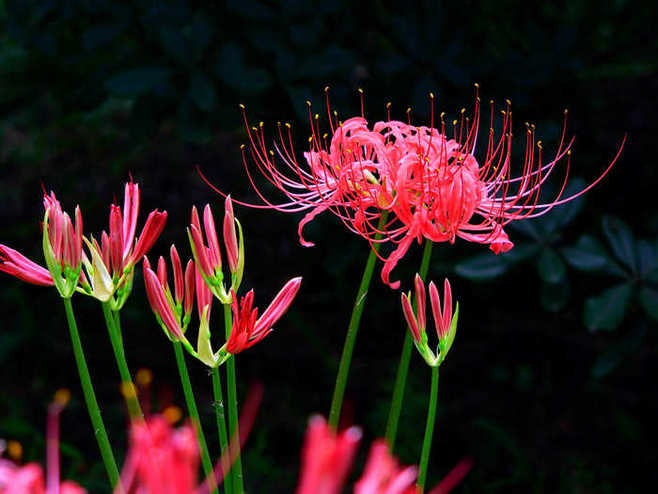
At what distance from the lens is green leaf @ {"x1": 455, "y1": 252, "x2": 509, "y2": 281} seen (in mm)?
1563

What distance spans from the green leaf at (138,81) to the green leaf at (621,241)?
0.93 meters

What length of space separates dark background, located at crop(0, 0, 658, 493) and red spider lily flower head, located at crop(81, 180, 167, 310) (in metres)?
0.99

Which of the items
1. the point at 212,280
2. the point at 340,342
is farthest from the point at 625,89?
the point at 212,280

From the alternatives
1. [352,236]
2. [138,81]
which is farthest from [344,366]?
[352,236]

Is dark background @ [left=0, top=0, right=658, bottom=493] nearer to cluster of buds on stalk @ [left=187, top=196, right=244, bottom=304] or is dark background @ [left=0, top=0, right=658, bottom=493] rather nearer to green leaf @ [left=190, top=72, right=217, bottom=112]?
green leaf @ [left=190, top=72, right=217, bottom=112]

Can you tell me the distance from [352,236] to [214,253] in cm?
128

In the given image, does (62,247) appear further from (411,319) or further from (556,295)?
(556,295)

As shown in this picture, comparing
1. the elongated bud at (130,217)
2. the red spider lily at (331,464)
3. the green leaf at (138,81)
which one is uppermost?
the green leaf at (138,81)

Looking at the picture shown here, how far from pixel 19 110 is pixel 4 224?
0.48 metres

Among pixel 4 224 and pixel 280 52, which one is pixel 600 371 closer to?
pixel 280 52

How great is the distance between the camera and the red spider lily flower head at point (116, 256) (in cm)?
58

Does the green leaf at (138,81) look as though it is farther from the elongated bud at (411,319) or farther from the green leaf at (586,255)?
the elongated bud at (411,319)

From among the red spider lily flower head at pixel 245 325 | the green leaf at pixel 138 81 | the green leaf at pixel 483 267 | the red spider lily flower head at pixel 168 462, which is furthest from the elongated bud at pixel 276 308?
the green leaf at pixel 138 81

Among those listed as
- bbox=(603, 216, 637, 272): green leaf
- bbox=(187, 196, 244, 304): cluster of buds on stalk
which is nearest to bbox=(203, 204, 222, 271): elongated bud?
Result: bbox=(187, 196, 244, 304): cluster of buds on stalk
